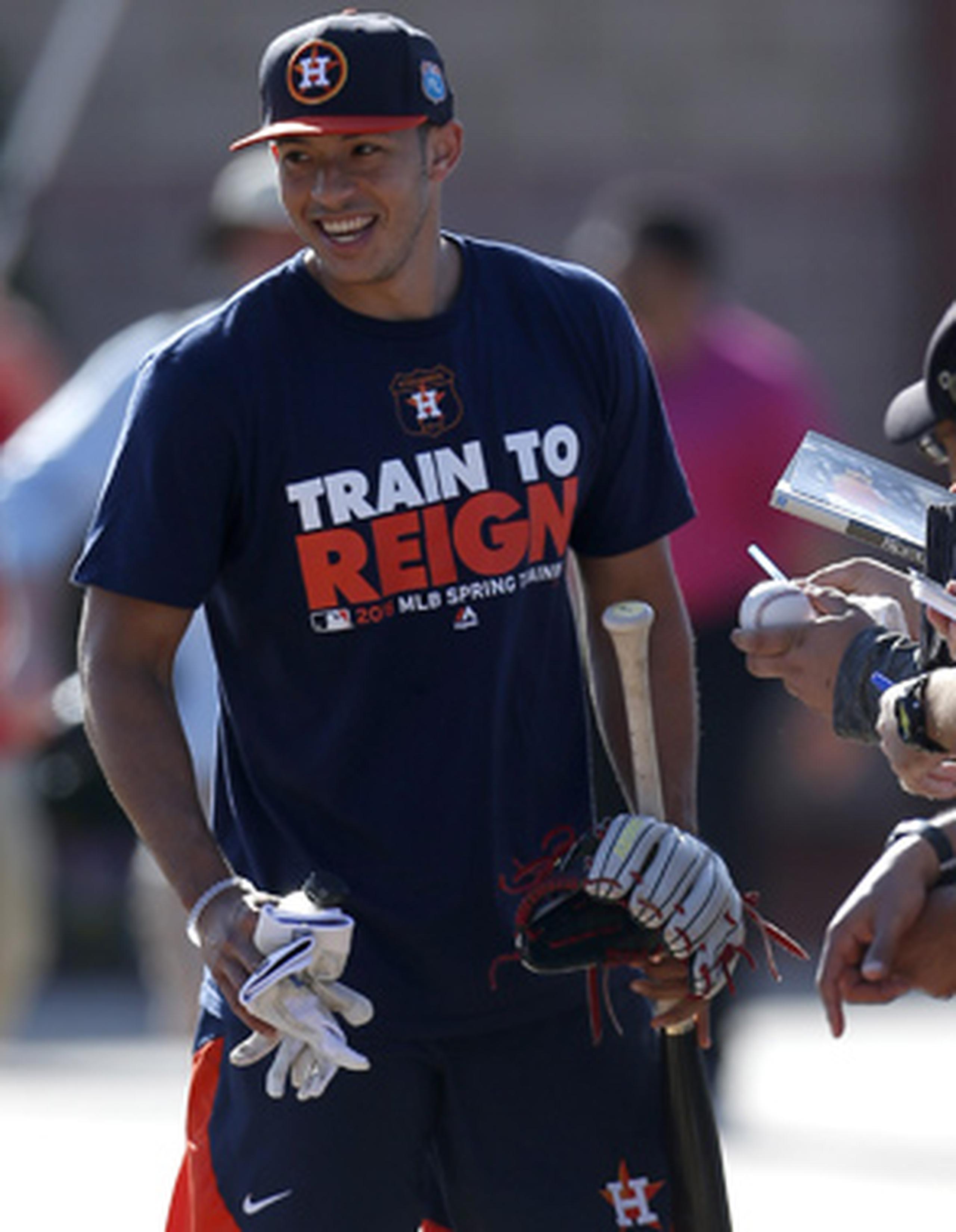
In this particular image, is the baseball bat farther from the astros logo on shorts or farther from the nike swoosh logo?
the nike swoosh logo

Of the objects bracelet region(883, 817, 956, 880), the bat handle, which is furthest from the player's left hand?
the bat handle

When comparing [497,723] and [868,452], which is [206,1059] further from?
[868,452]

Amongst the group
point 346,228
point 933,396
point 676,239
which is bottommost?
point 676,239

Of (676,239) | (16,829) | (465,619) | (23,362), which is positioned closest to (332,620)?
(465,619)

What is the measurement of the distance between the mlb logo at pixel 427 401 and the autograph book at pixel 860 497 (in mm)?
502

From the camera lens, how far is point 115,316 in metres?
13.0

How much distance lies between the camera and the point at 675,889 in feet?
14.2

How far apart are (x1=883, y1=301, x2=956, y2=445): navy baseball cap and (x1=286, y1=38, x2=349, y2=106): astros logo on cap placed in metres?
0.91

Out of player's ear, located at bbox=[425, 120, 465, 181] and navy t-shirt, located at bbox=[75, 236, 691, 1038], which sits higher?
player's ear, located at bbox=[425, 120, 465, 181]

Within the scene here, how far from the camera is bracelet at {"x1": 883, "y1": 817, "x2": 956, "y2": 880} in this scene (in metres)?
3.85

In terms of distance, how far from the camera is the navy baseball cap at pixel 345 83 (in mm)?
4340

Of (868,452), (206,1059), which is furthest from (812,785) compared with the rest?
(206,1059)

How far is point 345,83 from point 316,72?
0.05 meters

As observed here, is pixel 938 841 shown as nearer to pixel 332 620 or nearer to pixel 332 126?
pixel 332 620
